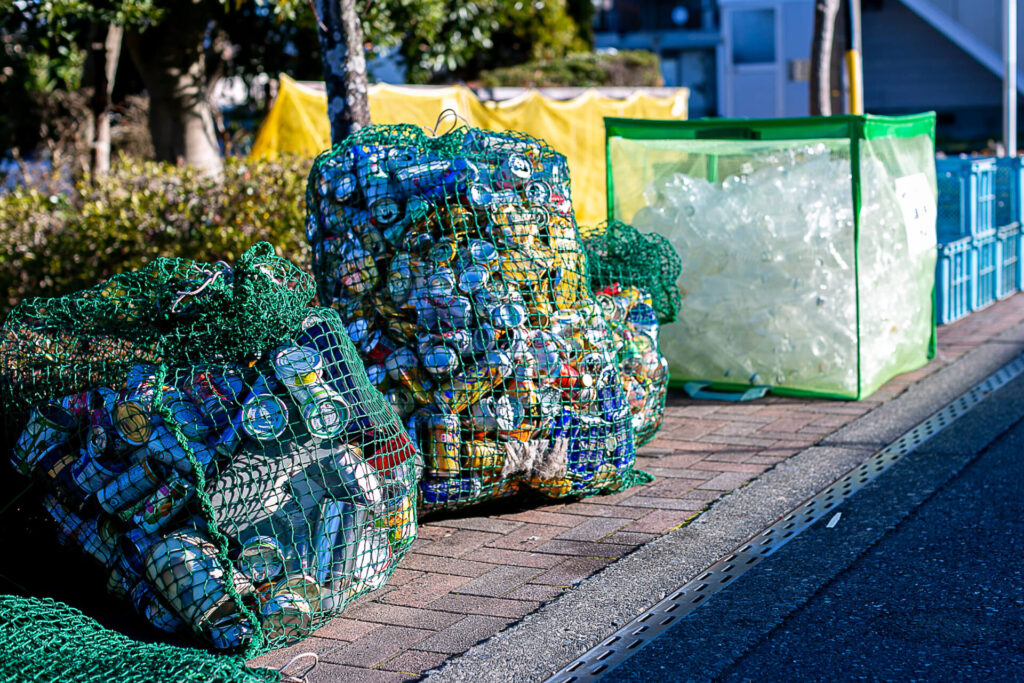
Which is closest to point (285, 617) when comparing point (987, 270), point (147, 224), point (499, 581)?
point (499, 581)

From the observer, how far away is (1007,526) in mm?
4727

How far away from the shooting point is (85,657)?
320 cm

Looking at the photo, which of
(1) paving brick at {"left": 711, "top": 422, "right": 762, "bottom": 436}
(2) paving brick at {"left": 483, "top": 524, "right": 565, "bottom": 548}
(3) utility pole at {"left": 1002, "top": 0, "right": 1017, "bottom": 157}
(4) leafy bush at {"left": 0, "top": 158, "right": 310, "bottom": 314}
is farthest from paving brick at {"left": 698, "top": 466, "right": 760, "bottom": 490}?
(3) utility pole at {"left": 1002, "top": 0, "right": 1017, "bottom": 157}

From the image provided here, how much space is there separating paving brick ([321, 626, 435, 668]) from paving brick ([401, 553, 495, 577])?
21.8 inches

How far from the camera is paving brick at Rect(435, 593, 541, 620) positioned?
13.2 feet

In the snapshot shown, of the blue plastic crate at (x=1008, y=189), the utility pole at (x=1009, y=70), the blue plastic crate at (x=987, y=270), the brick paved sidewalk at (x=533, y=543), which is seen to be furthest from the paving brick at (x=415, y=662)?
the utility pole at (x=1009, y=70)

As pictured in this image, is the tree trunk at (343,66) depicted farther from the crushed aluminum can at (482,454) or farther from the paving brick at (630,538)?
the paving brick at (630,538)

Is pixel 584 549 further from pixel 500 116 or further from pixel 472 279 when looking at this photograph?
pixel 500 116

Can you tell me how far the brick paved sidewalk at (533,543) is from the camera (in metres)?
3.78

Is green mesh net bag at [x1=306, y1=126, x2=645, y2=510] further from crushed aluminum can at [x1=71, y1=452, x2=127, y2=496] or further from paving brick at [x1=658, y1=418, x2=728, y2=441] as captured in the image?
paving brick at [x1=658, y1=418, x2=728, y2=441]

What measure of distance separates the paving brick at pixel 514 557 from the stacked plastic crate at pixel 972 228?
A: 614 cm

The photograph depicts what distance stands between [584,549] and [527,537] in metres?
0.29

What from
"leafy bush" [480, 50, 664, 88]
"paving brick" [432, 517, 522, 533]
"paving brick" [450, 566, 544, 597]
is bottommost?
"paving brick" [450, 566, 544, 597]

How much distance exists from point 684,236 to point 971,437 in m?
2.19
